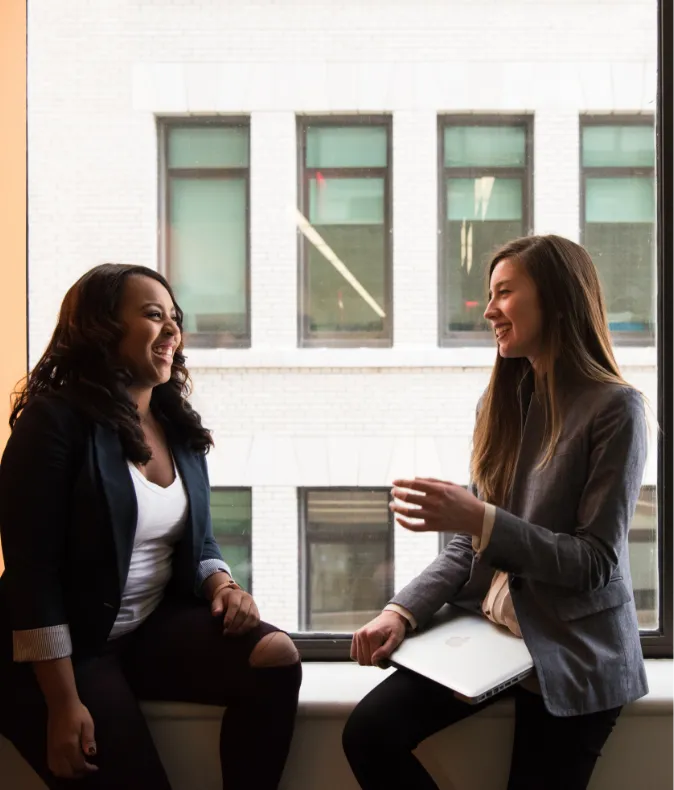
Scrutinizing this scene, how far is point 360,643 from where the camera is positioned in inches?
61.9

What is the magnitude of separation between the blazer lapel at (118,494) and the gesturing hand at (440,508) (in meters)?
0.51

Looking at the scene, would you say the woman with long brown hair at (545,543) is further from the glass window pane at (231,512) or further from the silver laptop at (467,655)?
the glass window pane at (231,512)

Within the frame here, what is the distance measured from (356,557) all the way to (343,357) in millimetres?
699

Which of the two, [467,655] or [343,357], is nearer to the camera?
[467,655]

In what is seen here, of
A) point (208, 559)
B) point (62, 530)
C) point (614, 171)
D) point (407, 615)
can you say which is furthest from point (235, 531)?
point (614, 171)

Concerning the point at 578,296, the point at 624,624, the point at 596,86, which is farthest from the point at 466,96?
the point at 624,624

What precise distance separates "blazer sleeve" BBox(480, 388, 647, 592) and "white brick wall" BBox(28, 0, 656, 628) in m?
1.04

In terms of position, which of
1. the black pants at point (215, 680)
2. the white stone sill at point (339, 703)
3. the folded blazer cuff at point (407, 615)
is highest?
the folded blazer cuff at point (407, 615)

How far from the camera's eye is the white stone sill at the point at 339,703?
5.46 feet

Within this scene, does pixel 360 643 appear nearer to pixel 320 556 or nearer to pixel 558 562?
pixel 558 562

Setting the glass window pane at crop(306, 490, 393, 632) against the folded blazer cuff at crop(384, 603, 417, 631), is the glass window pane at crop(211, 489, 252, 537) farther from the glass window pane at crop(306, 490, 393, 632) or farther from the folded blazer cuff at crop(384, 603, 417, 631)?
the folded blazer cuff at crop(384, 603, 417, 631)

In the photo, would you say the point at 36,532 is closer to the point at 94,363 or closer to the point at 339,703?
the point at 94,363

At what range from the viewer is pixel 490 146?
249 cm

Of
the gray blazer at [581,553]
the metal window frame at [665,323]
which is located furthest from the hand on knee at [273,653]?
the metal window frame at [665,323]
